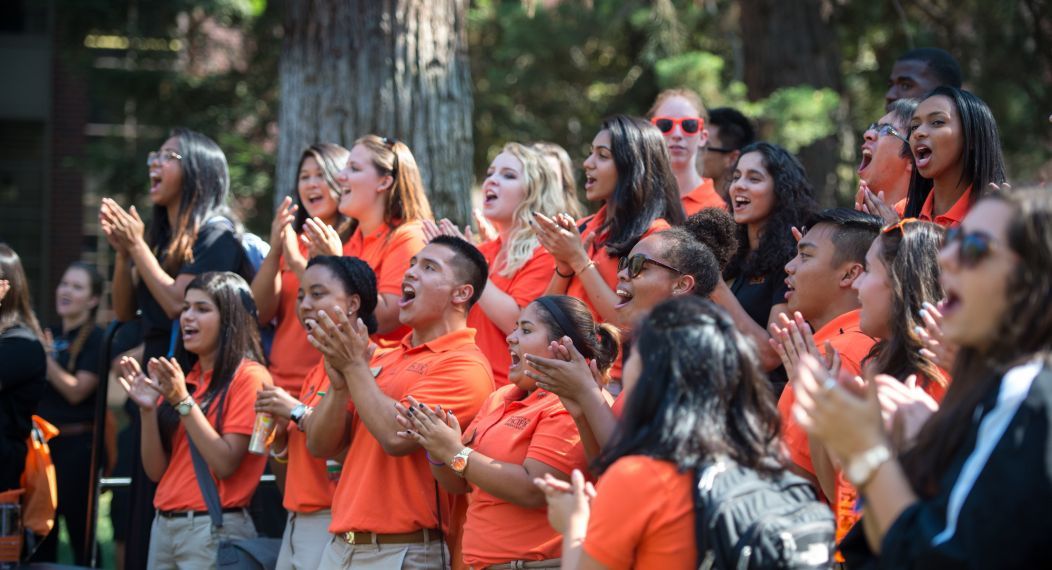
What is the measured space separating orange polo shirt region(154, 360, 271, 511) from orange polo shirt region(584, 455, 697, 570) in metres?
2.93

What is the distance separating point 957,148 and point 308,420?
8.96 ft

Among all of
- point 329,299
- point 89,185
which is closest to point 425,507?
point 329,299

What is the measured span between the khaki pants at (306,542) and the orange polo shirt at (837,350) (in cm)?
212

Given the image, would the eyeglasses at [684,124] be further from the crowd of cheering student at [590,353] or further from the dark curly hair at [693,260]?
the dark curly hair at [693,260]

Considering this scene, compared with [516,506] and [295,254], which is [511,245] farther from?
[516,506]

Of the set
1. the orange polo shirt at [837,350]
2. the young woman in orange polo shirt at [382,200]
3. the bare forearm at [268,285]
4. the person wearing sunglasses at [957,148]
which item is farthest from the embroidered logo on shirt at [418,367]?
the person wearing sunglasses at [957,148]

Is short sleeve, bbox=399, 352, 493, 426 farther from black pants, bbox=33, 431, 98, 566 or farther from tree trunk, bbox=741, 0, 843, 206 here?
tree trunk, bbox=741, 0, 843, 206

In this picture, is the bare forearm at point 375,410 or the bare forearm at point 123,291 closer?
the bare forearm at point 375,410

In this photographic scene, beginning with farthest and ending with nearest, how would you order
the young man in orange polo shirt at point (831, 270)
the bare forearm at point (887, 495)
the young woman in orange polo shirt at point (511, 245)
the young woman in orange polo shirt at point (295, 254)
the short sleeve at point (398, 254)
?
the young woman in orange polo shirt at point (295, 254) → the short sleeve at point (398, 254) → the young woman in orange polo shirt at point (511, 245) → the young man in orange polo shirt at point (831, 270) → the bare forearm at point (887, 495)

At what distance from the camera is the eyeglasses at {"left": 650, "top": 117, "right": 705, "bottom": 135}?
6.16 meters

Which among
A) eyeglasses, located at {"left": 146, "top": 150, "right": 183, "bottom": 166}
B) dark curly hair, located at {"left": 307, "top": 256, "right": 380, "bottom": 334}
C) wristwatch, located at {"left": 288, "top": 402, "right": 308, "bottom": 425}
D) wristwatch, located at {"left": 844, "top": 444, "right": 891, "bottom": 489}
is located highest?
eyeglasses, located at {"left": 146, "top": 150, "right": 183, "bottom": 166}

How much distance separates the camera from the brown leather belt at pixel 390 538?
4.57m

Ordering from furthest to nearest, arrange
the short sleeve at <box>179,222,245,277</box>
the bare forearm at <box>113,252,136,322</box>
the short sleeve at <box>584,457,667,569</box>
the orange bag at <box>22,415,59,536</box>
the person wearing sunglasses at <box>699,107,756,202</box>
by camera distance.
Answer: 1. the person wearing sunglasses at <box>699,107,756,202</box>
2. the bare forearm at <box>113,252,136,322</box>
3. the orange bag at <box>22,415,59,536</box>
4. the short sleeve at <box>179,222,245,277</box>
5. the short sleeve at <box>584,457,667,569</box>

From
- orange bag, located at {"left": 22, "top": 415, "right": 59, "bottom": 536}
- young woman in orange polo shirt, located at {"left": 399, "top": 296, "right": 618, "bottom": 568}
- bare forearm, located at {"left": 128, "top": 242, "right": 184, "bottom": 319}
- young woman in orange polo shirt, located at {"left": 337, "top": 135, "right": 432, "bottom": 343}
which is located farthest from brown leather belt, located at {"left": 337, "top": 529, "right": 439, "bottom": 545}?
orange bag, located at {"left": 22, "top": 415, "right": 59, "bottom": 536}
